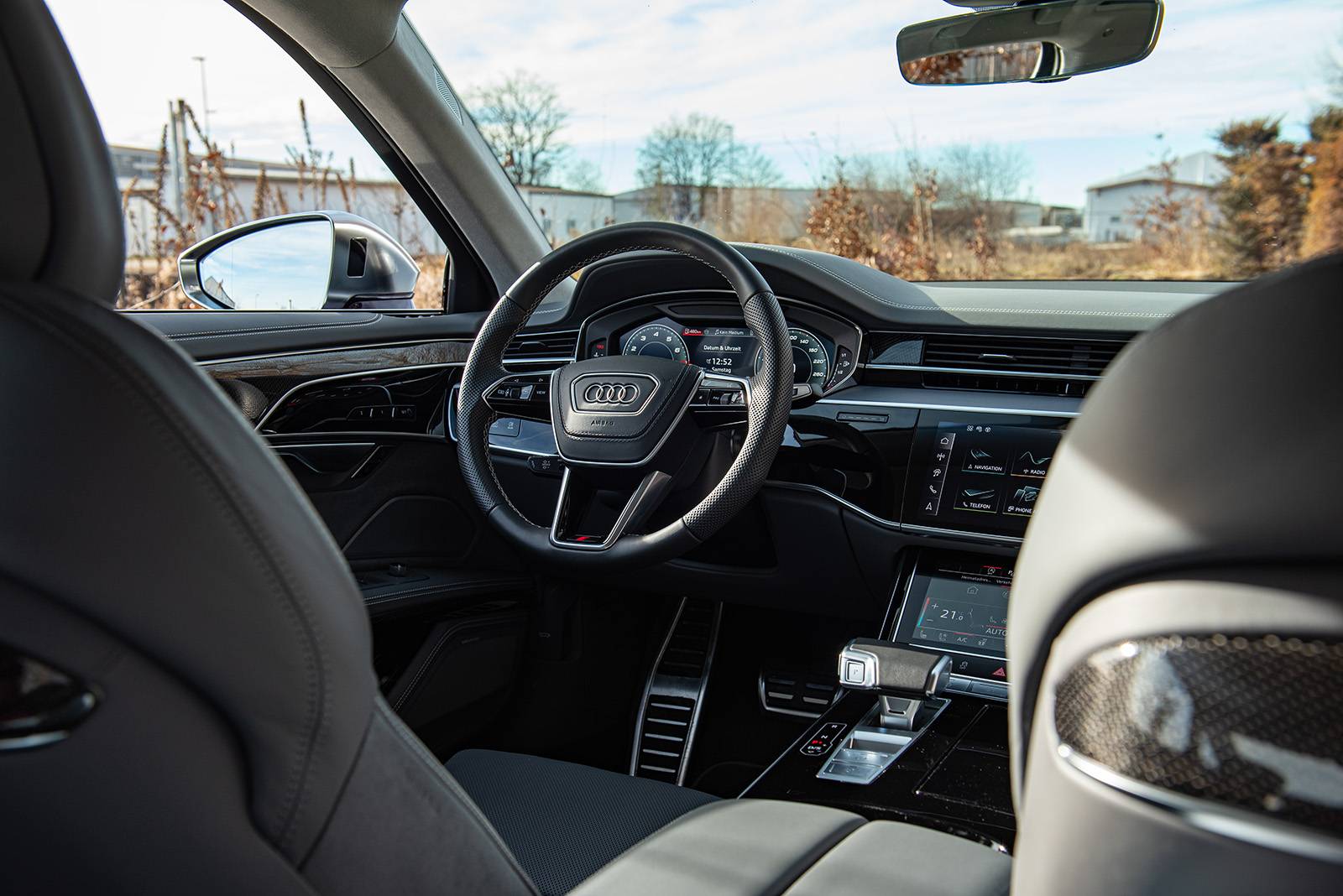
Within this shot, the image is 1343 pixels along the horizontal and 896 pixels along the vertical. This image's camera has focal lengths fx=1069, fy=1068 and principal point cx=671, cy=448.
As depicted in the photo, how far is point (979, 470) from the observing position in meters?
2.21

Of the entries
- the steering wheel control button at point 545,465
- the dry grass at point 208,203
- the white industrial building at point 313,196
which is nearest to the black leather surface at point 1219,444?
the steering wheel control button at point 545,465

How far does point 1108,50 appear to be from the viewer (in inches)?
75.8

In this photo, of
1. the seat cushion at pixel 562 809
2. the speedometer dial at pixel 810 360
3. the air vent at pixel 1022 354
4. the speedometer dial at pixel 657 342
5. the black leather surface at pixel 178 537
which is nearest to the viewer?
the black leather surface at pixel 178 537

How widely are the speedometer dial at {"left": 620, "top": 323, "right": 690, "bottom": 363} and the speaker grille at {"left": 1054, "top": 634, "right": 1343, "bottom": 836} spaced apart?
194cm

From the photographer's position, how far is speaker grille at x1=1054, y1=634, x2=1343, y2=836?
526mm

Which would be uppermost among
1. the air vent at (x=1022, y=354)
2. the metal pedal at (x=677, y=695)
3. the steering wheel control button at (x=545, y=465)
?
the air vent at (x=1022, y=354)

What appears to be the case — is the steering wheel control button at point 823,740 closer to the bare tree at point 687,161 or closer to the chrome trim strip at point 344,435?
the chrome trim strip at point 344,435

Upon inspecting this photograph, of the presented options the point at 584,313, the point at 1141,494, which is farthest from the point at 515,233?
the point at 1141,494

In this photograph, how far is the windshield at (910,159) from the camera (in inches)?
126

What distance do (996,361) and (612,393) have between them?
82 centimetres

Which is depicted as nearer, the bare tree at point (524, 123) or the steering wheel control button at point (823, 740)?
the steering wheel control button at point (823, 740)

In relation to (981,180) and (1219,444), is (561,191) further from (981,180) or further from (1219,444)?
(1219,444)

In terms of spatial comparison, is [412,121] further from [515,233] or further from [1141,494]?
[1141,494]

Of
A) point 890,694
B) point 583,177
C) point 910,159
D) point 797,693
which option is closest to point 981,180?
point 910,159
